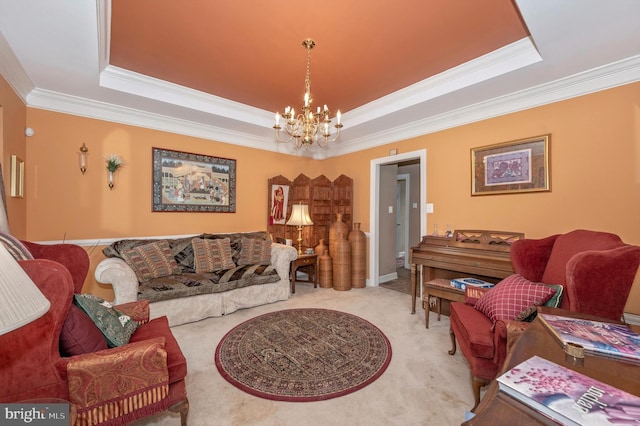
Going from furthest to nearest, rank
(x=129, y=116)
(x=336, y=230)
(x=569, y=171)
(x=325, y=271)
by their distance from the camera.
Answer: (x=336, y=230)
(x=325, y=271)
(x=129, y=116)
(x=569, y=171)

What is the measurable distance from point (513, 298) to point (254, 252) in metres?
3.18

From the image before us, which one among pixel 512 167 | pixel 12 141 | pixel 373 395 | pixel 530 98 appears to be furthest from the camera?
pixel 512 167

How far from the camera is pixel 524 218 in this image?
300 centimetres

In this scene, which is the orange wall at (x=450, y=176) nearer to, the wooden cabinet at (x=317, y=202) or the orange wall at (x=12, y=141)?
the orange wall at (x=12, y=141)

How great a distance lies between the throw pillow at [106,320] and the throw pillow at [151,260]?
1.62 meters

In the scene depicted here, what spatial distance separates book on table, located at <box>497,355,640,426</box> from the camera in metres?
0.61

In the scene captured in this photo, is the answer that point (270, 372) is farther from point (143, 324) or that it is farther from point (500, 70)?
point (500, 70)

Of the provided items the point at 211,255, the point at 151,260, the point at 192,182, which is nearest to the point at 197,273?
the point at 211,255

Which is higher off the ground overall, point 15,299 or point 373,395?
point 15,299

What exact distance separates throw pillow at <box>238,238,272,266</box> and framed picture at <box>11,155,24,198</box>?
7.87 feet

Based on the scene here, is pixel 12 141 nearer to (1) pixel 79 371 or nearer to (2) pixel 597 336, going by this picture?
(1) pixel 79 371

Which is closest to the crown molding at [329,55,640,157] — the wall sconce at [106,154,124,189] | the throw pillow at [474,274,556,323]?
the throw pillow at [474,274,556,323]

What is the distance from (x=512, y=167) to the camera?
3070mm

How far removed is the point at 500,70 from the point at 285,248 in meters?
3.31
